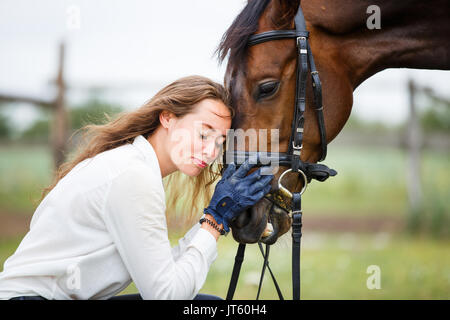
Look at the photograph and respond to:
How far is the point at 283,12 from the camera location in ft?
6.81

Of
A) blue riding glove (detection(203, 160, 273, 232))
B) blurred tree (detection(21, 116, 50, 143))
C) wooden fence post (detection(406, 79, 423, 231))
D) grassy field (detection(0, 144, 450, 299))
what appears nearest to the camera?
blue riding glove (detection(203, 160, 273, 232))

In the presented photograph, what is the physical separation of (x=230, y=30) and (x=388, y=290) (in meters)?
3.17

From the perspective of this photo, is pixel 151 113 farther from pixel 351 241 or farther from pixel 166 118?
pixel 351 241

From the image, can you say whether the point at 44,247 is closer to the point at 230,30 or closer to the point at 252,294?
the point at 230,30

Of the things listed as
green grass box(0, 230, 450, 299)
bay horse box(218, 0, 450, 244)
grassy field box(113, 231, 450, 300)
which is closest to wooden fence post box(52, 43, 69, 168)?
green grass box(0, 230, 450, 299)

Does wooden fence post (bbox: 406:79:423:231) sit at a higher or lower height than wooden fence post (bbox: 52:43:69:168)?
lower

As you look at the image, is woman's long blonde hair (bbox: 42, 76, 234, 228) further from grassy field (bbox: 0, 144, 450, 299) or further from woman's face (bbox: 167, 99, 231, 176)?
grassy field (bbox: 0, 144, 450, 299)

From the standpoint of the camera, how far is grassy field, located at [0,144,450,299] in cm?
406

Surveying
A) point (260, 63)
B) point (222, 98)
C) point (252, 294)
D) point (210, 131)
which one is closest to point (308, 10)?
point (260, 63)

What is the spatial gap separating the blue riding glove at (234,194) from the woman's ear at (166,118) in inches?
15.0

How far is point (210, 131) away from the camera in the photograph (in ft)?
6.32

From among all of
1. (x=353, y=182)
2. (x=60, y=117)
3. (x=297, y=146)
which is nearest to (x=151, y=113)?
(x=297, y=146)

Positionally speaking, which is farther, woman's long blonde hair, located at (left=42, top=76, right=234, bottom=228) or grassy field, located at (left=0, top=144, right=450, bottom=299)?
grassy field, located at (left=0, top=144, right=450, bottom=299)

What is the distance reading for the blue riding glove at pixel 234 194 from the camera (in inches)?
70.9
